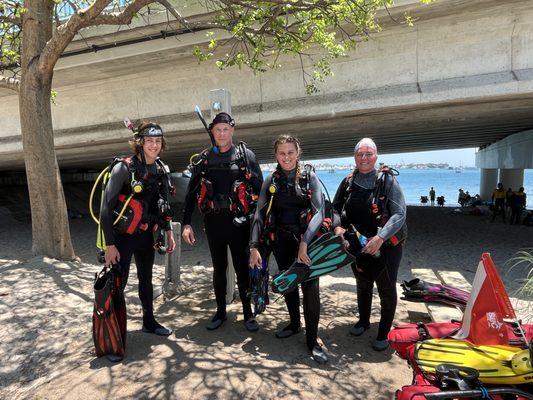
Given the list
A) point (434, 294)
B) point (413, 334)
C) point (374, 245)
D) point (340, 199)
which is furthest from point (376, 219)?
point (434, 294)

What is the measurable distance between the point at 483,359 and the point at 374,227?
1.42 m

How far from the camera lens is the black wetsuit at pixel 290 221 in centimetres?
313

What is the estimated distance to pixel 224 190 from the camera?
11.2 ft

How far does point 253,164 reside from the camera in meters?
3.51

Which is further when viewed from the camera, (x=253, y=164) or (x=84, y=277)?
(x=84, y=277)

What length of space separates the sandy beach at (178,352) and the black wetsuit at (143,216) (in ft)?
2.19

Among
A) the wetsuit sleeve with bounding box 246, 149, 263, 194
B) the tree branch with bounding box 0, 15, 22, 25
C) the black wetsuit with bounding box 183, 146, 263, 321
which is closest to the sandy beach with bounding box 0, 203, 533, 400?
the black wetsuit with bounding box 183, 146, 263, 321

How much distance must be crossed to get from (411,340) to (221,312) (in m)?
1.94

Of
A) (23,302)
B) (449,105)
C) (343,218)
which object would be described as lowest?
(23,302)

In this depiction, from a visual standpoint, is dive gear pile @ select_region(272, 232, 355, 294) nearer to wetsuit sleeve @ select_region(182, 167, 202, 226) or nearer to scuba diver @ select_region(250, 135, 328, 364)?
scuba diver @ select_region(250, 135, 328, 364)

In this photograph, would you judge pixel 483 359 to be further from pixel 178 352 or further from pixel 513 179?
pixel 513 179

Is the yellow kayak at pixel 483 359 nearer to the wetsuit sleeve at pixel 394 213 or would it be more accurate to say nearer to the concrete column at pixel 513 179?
the wetsuit sleeve at pixel 394 213

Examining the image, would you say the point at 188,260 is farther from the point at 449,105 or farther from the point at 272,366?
the point at 449,105

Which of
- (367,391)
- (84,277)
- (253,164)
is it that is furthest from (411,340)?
(84,277)
